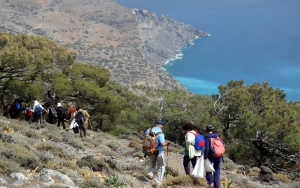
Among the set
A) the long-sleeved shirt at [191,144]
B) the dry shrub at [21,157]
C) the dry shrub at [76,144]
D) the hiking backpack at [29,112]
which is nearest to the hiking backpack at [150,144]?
the long-sleeved shirt at [191,144]

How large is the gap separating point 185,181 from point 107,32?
122 meters

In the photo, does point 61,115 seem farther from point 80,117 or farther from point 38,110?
point 80,117

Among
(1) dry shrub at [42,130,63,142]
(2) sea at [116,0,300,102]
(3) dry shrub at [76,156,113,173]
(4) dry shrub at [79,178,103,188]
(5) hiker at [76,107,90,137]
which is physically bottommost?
(4) dry shrub at [79,178,103,188]

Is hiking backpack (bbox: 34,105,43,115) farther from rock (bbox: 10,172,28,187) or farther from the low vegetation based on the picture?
rock (bbox: 10,172,28,187)

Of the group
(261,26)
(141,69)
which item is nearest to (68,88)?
(141,69)

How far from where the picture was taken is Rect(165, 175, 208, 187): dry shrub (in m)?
7.18

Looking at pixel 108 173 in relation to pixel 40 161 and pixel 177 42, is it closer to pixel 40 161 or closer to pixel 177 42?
pixel 40 161

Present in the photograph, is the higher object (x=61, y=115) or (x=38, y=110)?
(x=38, y=110)

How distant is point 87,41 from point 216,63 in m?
53.9

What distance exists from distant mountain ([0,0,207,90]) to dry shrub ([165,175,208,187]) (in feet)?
238

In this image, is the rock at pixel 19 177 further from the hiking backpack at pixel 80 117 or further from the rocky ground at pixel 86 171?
the hiking backpack at pixel 80 117

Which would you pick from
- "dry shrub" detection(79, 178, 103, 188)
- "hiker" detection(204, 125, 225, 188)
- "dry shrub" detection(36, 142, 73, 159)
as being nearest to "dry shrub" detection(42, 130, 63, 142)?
"dry shrub" detection(36, 142, 73, 159)

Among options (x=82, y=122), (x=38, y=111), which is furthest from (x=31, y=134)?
(x=38, y=111)

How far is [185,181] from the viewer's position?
7207 mm
